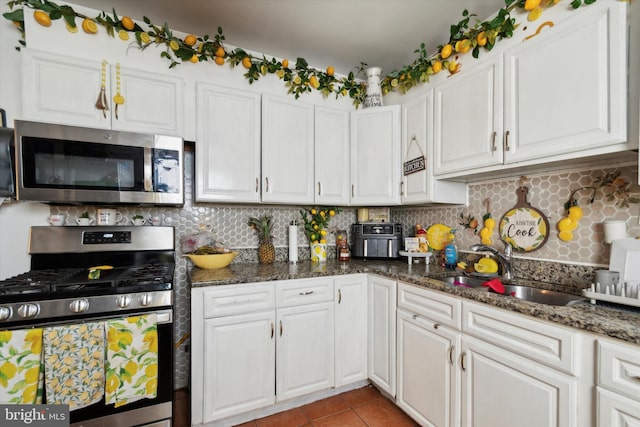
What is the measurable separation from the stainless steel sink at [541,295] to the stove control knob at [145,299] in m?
1.91

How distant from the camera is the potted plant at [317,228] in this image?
2334 mm

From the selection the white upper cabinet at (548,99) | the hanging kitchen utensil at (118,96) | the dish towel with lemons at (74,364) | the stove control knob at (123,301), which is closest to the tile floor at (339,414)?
the dish towel with lemons at (74,364)

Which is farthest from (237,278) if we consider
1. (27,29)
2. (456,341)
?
(27,29)

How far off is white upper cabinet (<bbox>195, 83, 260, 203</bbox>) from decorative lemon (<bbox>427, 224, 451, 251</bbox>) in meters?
1.40

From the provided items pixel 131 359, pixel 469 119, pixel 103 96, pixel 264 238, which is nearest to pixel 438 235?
pixel 469 119

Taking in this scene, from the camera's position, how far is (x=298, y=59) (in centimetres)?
208

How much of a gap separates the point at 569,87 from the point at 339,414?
2164 millimetres

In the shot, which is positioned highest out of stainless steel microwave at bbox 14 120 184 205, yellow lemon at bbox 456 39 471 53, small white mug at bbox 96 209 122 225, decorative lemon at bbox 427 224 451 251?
yellow lemon at bbox 456 39 471 53

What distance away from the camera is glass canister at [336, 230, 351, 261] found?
7.84 ft

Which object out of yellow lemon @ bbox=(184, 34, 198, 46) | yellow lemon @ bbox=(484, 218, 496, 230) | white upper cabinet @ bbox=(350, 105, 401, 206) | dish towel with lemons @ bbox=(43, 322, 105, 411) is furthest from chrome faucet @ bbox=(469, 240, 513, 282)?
yellow lemon @ bbox=(184, 34, 198, 46)

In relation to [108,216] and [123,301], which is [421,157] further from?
[108,216]

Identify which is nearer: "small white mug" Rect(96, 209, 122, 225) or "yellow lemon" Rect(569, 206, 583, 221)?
"yellow lemon" Rect(569, 206, 583, 221)

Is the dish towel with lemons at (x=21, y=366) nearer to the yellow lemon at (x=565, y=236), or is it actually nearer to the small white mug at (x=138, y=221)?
the small white mug at (x=138, y=221)

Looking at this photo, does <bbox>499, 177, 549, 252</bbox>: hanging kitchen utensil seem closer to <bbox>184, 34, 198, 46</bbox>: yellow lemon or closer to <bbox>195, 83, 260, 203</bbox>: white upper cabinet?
<bbox>195, 83, 260, 203</bbox>: white upper cabinet
